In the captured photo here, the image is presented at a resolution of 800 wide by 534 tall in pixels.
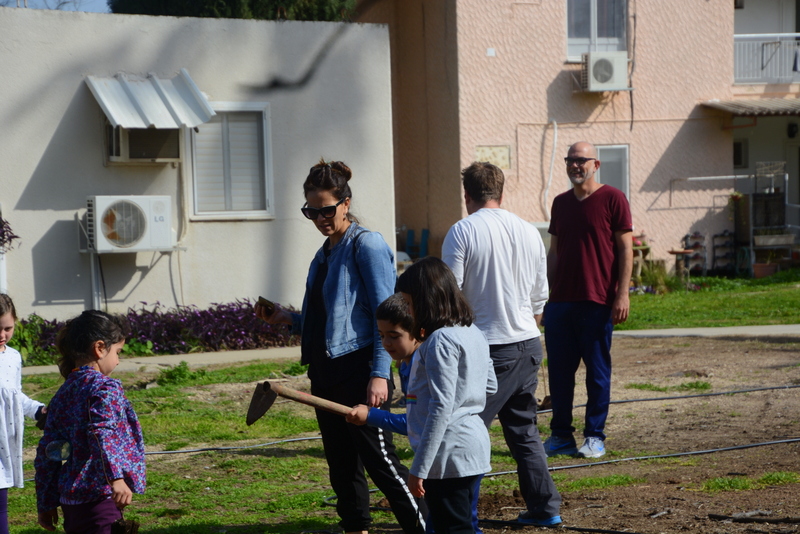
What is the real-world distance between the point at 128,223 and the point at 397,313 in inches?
314

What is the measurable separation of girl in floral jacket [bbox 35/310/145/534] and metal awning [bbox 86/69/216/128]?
766 centimetres

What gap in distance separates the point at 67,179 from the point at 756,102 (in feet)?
45.0

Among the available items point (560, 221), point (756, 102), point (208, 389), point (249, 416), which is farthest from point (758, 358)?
point (756, 102)

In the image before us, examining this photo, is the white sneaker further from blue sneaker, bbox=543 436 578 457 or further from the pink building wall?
the pink building wall

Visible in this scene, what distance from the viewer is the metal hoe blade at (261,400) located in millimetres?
3646

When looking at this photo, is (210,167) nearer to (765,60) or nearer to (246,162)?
(246,162)

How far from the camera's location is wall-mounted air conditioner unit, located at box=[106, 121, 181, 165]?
10.9 m

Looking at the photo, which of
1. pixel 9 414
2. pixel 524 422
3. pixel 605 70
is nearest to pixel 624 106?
pixel 605 70

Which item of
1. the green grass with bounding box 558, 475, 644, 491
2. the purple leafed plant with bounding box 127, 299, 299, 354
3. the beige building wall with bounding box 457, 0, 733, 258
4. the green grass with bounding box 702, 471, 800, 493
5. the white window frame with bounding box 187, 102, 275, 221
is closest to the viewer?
the green grass with bounding box 702, 471, 800, 493

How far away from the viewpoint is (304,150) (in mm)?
11977

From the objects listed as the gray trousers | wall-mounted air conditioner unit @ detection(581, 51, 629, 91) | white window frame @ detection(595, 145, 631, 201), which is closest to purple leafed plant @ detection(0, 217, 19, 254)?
the gray trousers

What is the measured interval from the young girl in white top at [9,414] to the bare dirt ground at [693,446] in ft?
7.21

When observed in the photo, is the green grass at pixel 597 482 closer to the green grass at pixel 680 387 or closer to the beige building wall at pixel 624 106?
the green grass at pixel 680 387

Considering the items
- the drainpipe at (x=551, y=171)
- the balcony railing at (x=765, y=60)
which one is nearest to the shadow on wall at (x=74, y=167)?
the drainpipe at (x=551, y=171)
